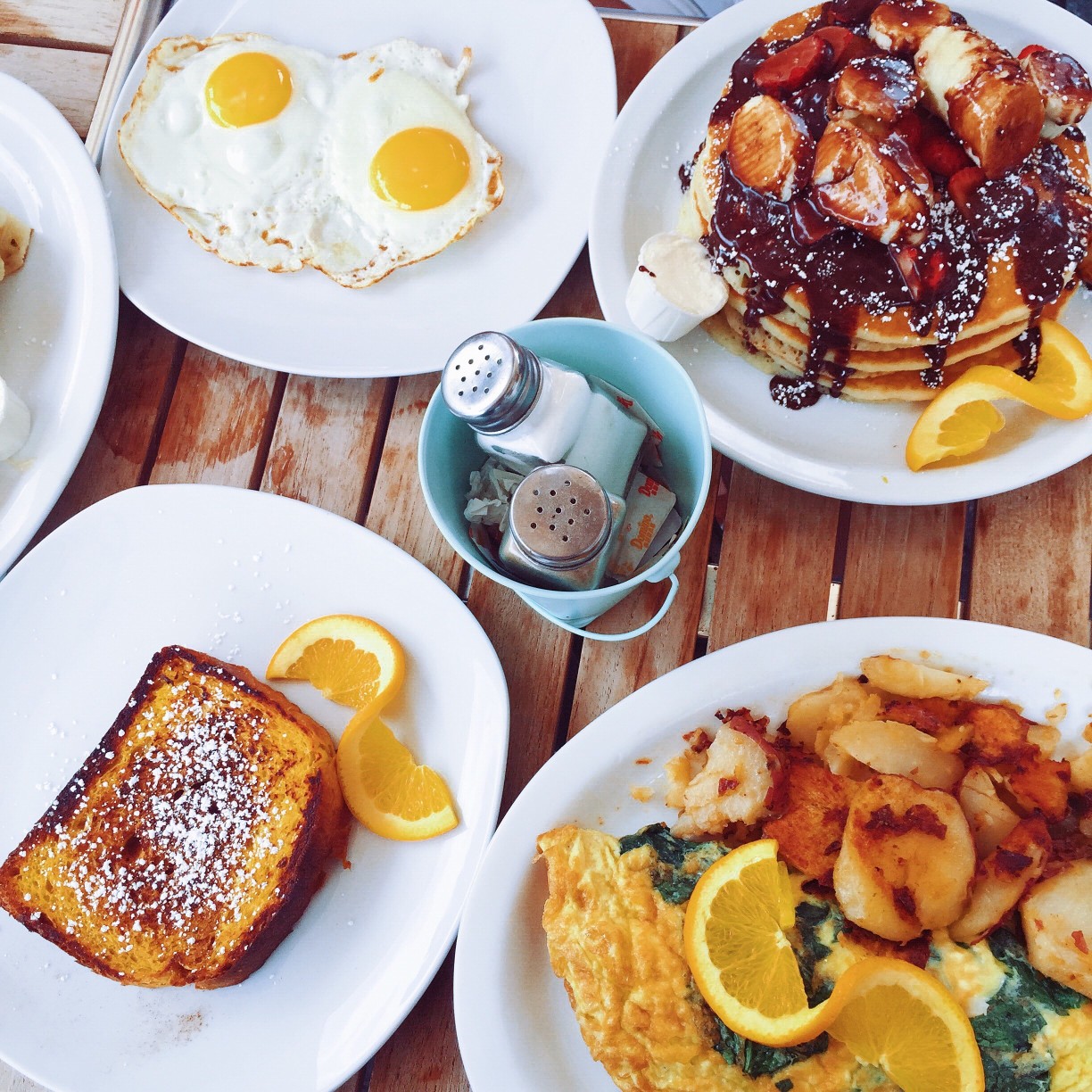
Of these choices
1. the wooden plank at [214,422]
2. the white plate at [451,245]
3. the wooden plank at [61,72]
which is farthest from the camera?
the wooden plank at [61,72]

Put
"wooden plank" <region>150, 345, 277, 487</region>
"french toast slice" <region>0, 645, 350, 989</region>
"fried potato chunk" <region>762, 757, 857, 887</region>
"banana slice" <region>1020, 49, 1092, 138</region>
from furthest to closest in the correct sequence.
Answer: "wooden plank" <region>150, 345, 277, 487</region>, "french toast slice" <region>0, 645, 350, 989</region>, "banana slice" <region>1020, 49, 1092, 138</region>, "fried potato chunk" <region>762, 757, 857, 887</region>

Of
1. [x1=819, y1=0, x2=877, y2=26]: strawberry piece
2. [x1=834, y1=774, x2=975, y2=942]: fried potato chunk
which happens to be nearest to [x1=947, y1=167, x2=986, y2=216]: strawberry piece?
[x1=819, y1=0, x2=877, y2=26]: strawberry piece

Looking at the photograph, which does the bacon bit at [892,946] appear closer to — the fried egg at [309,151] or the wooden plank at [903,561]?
the wooden plank at [903,561]

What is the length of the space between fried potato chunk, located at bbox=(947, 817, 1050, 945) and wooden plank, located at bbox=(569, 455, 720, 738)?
1.99 feet

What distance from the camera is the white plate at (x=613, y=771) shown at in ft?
4.78

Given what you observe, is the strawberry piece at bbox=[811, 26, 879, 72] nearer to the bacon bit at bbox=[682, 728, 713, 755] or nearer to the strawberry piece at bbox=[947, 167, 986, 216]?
the strawberry piece at bbox=[947, 167, 986, 216]

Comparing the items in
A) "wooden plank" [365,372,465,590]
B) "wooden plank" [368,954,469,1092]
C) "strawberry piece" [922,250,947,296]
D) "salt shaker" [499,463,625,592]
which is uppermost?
"strawberry piece" [922,250,947,296]

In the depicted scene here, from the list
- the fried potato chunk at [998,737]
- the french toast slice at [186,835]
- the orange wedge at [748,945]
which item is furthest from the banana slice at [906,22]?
the french toast slice at [186,835]

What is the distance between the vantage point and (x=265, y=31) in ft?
6.54

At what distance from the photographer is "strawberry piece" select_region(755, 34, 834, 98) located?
5.02ft

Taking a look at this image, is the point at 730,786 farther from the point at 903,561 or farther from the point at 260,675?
the point at 260,675

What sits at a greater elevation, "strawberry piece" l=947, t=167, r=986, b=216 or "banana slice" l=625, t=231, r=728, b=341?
"strawberry piece" l=947, t=167, r=986, b=216

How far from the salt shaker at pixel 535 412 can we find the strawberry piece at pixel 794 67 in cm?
63

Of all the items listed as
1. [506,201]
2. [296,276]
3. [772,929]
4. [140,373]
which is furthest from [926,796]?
[140,373]
